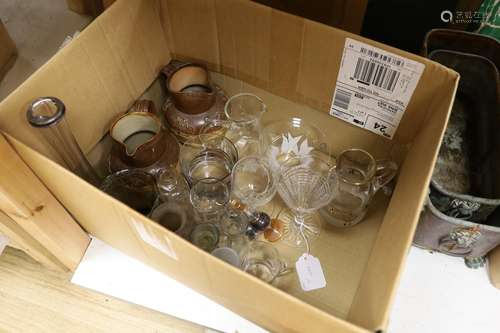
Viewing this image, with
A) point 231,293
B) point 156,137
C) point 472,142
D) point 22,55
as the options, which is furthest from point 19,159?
point 472,142

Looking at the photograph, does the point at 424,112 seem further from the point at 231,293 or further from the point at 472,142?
the point at 231,293

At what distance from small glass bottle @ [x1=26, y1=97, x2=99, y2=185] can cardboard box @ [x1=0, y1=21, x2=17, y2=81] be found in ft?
1.43

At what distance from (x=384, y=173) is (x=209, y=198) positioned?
0.97 feet

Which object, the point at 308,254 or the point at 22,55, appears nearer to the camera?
the point at 308,254

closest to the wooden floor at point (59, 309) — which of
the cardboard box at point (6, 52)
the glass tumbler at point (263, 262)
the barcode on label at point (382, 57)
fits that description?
the glass tumbler at point (263, 262)

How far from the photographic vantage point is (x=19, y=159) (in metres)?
0.52

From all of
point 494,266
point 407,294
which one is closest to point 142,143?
point 407,294

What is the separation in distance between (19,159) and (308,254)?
1.45 feet

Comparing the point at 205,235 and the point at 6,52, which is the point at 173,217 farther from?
the point at 6,52

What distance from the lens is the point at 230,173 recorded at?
2.35ft

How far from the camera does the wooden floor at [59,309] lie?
28.5 inches

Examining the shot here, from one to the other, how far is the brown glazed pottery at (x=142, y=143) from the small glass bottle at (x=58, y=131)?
0.05 meters

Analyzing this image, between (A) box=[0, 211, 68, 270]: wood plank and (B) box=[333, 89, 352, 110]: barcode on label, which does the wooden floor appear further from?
(B) box=[333, 89, 352, 110]: barcode on label

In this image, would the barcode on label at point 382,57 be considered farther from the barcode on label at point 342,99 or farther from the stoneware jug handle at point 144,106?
the stoneware jug handle at point 144,106
